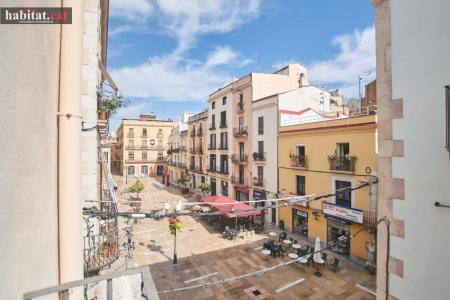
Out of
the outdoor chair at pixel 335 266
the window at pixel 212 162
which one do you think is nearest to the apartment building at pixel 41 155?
the outdoor chair at pixel 335 266

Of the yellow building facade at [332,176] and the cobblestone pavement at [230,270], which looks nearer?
the cobblestone pavement at [230,270]

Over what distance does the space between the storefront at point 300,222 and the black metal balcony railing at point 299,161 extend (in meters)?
3.70

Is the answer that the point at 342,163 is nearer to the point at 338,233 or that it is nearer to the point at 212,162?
the point at 338,233

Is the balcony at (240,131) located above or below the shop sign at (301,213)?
above

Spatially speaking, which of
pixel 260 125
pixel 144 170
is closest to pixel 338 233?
pixel 260 125

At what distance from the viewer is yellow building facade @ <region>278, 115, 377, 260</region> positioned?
15.3 m

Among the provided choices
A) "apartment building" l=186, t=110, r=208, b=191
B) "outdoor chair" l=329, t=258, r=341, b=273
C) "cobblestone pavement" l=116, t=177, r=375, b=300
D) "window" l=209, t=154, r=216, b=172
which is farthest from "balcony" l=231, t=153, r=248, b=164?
"outdoor chair" l=329, t=258, r=341, b=273

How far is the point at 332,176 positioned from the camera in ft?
57.5

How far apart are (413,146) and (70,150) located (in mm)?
4802

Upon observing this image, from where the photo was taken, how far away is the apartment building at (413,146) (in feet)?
11.2

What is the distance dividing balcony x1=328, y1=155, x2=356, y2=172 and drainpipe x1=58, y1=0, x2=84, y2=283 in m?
16.2

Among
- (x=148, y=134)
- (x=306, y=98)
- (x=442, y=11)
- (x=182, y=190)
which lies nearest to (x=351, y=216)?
(x=306, y=98)

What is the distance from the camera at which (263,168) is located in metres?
24.8

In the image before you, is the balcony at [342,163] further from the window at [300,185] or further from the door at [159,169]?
the door at [159,169]
